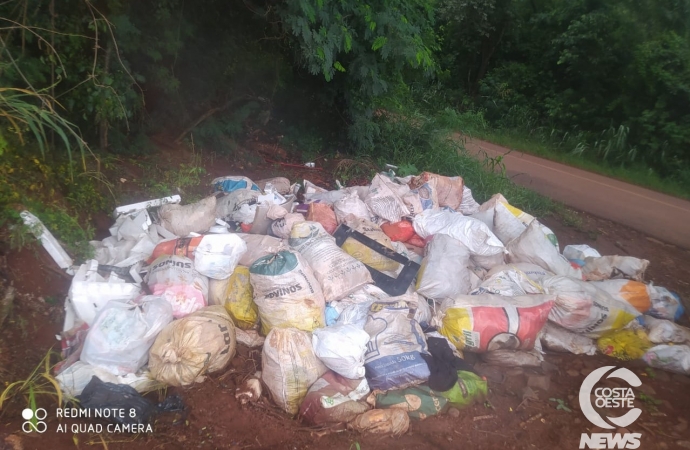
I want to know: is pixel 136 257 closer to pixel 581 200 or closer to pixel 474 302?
pixel 474 302

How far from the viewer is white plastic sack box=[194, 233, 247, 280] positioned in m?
3.15

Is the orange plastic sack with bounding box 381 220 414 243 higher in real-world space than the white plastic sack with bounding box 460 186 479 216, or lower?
lower

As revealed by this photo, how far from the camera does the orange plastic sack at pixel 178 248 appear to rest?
10.9 ft

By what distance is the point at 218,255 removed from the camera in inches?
126

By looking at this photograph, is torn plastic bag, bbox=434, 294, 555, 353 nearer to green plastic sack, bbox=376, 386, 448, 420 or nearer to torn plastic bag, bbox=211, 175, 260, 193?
green plastic sack, bbox=376, 386, 448, 420

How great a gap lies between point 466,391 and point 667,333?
1.60 m

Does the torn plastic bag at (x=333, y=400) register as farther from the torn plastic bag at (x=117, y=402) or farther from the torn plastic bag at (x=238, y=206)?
the torn plastic bag at (x=238, y=206)

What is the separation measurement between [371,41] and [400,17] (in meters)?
0.39

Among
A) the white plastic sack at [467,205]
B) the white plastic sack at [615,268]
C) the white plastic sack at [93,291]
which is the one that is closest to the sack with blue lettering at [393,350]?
the white plastic sack at [93,291]

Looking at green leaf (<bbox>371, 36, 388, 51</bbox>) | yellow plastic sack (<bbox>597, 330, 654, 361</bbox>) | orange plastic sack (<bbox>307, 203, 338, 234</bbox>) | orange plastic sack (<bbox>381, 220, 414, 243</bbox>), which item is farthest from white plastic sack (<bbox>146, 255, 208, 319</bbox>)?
green leaf (<bbox>371, 36, 388, 51</bbox>)

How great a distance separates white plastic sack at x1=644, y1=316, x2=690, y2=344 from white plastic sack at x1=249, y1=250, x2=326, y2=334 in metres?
2.19

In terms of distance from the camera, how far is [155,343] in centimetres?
263

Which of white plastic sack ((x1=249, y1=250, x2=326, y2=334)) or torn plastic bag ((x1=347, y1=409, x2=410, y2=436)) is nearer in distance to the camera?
torn plastic bag ((x1=347, y1=409, x2=410, y2=436))

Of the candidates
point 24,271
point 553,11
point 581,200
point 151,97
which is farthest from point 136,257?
point 553,11
